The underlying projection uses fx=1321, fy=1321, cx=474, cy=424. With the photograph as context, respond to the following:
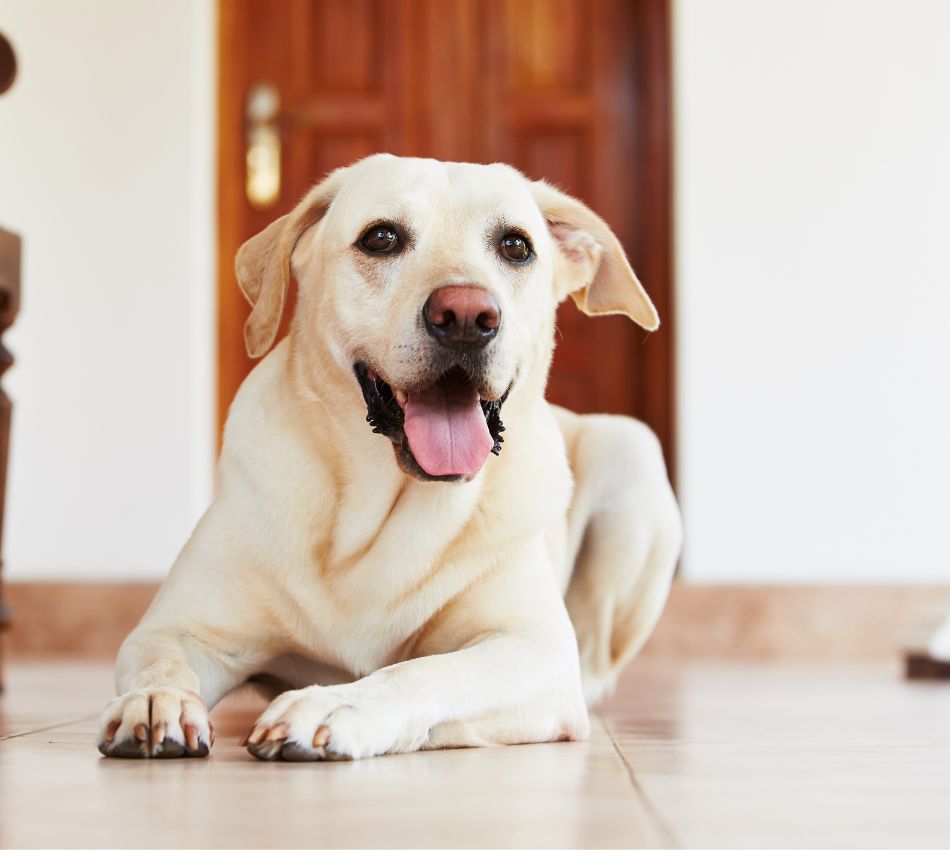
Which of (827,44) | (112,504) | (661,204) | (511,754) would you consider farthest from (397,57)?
(511,754)

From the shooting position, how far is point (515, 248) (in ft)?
6.09

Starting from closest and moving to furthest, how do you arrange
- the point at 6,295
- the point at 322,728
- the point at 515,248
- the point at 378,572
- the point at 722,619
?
the point at 322,728, the point at 378,572, the point at 515,248, the point at 6,295, the point at 722,619

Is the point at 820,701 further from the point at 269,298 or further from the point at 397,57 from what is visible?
the point at 397,57

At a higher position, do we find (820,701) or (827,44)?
(827,44)

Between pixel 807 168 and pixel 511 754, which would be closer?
pixel 511 754

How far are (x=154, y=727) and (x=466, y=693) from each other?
0.36 meters

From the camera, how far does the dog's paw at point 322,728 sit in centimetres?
137

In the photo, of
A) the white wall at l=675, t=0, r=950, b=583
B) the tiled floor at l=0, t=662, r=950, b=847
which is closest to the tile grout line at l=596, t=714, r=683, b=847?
the tiled floor at l=0, t=662, r=950, b=847

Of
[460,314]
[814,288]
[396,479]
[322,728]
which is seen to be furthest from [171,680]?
[814,288]

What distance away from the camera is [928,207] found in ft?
14.6

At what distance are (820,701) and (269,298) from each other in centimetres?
132

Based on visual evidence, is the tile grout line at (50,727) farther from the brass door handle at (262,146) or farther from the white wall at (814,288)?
the brass door handle at (262,146)

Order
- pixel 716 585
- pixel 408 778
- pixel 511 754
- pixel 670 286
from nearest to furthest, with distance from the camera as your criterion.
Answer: pixel 408 778
pixel 511 754
pixel 716 585
pixel 670 286

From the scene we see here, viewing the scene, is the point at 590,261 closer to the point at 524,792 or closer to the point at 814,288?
the point at 524,792
